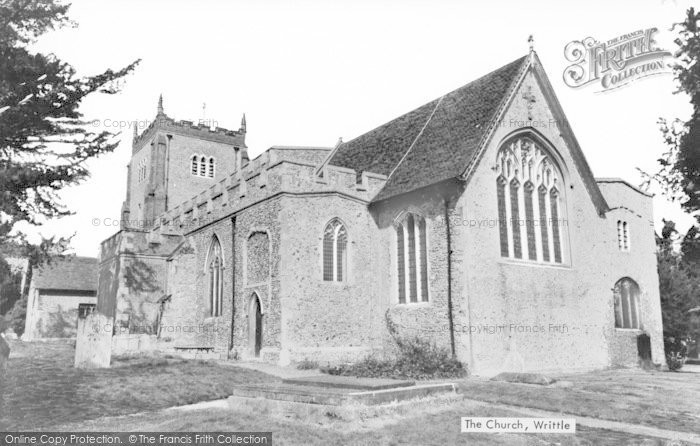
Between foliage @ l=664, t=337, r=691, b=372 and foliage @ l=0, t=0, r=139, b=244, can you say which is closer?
foliage @ l=0, t=0, r=139, b=244

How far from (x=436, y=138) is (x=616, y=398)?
42.2ft

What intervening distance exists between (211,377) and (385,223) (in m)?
9.94

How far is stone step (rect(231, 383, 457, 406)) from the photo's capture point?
374 inches

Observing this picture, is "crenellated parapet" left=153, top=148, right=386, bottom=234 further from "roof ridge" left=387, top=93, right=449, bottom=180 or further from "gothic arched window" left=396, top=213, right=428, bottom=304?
"gothic arched window" left=396, top=213, right=428, bottom=304

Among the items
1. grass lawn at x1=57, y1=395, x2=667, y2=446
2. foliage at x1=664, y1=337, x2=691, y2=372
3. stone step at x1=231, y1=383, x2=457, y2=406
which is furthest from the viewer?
foliage at x1=664, y1=337, x2=691, y2=372

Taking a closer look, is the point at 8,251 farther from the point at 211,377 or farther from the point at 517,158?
the point at 517,158

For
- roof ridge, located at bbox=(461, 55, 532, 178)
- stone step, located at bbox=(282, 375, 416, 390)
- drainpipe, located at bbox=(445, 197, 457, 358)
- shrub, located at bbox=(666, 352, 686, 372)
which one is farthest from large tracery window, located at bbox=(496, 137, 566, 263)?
stone step, located at bbox=(282, 375, 416, 390)

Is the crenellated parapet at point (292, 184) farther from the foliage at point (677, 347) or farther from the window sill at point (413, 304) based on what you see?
the foliage at point (677, 347)

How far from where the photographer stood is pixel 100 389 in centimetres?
1311

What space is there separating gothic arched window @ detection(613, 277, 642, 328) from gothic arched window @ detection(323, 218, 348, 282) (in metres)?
11.7

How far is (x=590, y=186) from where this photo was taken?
23.7 meters

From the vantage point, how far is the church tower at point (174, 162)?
46.8 m

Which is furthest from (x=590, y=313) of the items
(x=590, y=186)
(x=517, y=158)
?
(x=517, y=158)
